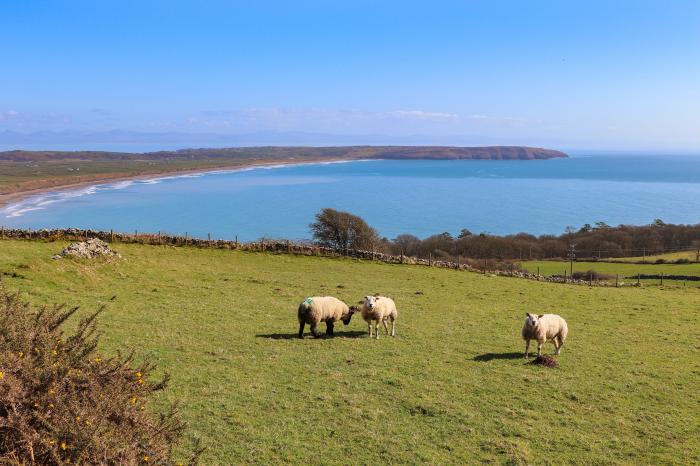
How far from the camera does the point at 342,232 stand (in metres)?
59.7

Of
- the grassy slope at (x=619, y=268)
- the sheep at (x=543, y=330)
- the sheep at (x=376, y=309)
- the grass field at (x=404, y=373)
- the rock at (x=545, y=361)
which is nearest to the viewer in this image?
the grass field at (x=404, y=373)

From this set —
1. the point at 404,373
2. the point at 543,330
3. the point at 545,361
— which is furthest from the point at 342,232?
the point at 404,373

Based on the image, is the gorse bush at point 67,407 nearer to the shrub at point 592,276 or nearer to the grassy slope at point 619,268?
the shrub at point 592,276

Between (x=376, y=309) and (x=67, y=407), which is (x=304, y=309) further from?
(x=67, y=407)

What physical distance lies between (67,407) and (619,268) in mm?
65093

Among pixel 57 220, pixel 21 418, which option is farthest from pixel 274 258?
pixel 57 220

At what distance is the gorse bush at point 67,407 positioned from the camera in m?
6.04

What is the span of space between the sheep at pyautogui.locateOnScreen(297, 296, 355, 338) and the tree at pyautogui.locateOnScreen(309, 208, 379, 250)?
127 feet

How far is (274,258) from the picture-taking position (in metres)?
43.4

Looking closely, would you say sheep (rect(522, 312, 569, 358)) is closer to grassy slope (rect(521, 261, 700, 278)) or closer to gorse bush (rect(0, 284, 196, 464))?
gorse bush (rect(0, 284, 196, 464))

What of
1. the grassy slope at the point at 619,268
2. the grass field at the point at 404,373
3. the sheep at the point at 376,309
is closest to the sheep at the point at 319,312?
the grass field at the point at 404,373

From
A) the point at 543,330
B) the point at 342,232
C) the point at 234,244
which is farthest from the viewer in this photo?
the point at 342,232

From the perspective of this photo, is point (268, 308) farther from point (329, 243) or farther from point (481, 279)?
point (329, 243)

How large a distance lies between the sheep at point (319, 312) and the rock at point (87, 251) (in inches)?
714
